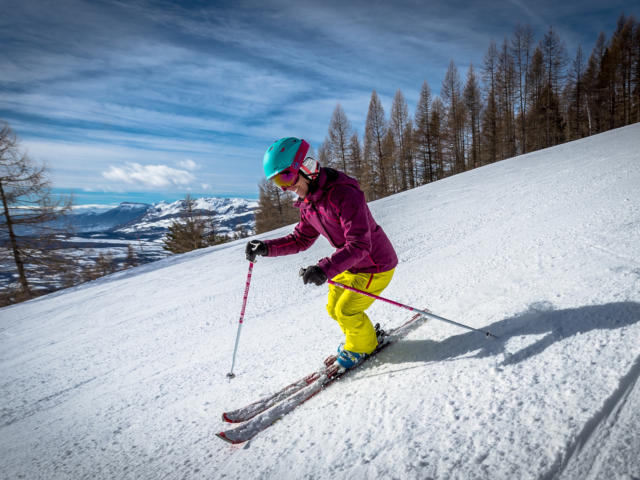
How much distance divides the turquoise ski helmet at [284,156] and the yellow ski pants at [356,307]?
113 cm

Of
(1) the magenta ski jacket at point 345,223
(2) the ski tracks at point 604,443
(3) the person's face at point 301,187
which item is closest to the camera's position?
(2) the ski tracks at point 604,443

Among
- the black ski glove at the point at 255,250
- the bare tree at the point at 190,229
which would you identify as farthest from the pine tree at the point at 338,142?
the black ski glove at the point at 255,250

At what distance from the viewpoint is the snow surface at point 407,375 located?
1545 mm

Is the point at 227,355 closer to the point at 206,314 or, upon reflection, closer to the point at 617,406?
the point at 206,314

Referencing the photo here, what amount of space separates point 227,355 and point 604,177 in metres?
8.29

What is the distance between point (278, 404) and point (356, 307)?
1.02 meters

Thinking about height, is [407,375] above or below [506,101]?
below

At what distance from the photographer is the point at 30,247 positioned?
1538cm

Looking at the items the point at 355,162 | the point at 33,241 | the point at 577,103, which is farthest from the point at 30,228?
the point at 577,103

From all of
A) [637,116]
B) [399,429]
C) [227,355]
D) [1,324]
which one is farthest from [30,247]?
[637,116]

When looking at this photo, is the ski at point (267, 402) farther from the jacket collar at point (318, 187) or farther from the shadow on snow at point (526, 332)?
the jacket collar at point (318, 187)

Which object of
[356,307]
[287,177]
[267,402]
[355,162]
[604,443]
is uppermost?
[355,162]

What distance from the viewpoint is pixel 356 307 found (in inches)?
100

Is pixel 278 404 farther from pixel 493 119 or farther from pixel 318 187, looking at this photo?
pixel 493 119
